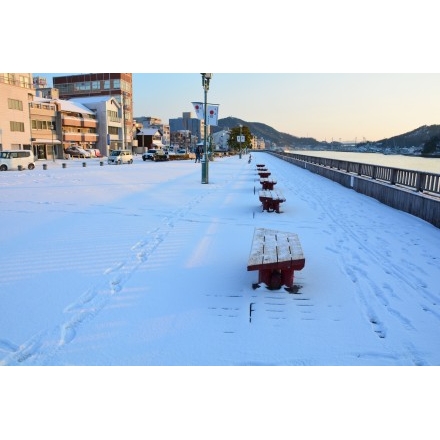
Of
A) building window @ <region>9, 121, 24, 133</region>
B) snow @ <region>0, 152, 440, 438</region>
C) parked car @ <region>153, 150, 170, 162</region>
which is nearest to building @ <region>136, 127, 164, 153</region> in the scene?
building window @ <region>9, 121, 24, 133</region>

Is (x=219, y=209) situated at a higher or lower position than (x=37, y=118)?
lower

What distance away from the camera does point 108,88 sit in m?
82.6

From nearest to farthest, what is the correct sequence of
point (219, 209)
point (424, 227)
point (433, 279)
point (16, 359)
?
point (16, 359) < point (433, 279) < point (424, 227) < point (219, 209)

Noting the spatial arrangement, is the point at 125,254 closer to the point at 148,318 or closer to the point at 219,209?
the point at 148,318

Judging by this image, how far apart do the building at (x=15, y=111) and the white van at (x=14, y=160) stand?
17.8 meters

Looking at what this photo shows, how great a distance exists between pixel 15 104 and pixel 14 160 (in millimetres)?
23291

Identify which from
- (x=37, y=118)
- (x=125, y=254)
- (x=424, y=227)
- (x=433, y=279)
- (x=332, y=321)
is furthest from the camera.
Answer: (x=37, y=118)

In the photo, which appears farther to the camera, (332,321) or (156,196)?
(156,196)

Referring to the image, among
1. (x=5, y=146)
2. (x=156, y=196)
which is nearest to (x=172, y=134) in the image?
(x=5, y=146)

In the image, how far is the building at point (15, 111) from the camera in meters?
44.4

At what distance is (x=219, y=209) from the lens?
10609mm

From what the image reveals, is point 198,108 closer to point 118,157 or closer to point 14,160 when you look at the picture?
point 14,160

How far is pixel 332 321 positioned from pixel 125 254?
3.61 m

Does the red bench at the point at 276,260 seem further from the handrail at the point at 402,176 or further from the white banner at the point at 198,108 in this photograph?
the white banner at the point at 198,108
